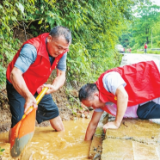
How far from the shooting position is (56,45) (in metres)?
2.43

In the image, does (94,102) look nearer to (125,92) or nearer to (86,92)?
(86,92)

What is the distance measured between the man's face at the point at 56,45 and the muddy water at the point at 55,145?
47.0 inches

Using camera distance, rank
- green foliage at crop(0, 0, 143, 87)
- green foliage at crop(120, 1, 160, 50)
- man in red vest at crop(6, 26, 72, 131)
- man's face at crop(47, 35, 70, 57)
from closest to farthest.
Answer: man in red vest at crop(6, 26, 72, 131) < man's face at crop(47, 35, 70, 57) < green foliage at crop(0, 0, 143, 87) < green foliage at crop(120, 1, 160, 50)

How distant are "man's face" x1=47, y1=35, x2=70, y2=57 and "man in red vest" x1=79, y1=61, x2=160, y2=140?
0.52 meters

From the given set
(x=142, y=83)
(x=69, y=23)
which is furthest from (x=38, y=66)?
(x=69, y=23)

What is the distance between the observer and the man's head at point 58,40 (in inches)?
94.5

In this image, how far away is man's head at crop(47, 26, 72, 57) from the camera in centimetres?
240

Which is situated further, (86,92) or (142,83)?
(142,83)

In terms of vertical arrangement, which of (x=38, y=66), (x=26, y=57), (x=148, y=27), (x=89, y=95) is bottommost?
(x=148, y=27)

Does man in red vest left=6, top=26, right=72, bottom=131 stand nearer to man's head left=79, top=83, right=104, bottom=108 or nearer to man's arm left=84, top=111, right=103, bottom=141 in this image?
man's head left=79, top=83, right=104, bottom=108

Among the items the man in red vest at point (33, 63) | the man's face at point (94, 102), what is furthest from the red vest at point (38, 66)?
→ the man's face at point (94, 102)

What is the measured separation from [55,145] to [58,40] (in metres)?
1.43

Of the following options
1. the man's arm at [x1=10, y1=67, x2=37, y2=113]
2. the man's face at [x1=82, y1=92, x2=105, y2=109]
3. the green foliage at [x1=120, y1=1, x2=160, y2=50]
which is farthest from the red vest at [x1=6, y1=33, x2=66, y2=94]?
the green foliage at [x1=120, y1=1, x2=160, y2=50]

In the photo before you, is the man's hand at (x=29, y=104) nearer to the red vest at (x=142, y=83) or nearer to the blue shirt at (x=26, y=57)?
the blue shirt at (x=26, y=57)
